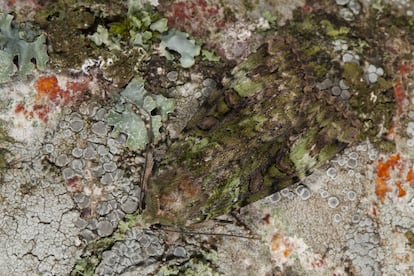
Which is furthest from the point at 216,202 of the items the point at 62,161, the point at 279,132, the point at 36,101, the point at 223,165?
the point at 36,101

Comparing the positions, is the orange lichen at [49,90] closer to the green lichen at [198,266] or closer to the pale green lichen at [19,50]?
the pale green lichen at [19,50]

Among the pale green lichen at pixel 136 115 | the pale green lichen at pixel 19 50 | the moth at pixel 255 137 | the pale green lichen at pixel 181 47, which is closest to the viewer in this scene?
the moth at pixel 255 137

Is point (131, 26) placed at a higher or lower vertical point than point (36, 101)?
higher

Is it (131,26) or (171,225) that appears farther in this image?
(131,26)

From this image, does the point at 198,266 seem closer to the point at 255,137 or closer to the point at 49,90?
the point at 255,137

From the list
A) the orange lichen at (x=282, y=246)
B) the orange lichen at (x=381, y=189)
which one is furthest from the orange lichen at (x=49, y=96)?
the orange lichen at (x=381, y=189)

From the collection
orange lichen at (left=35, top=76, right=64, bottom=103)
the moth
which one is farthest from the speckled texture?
the moth

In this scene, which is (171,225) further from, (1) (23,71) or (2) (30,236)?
(1) (23,71)
